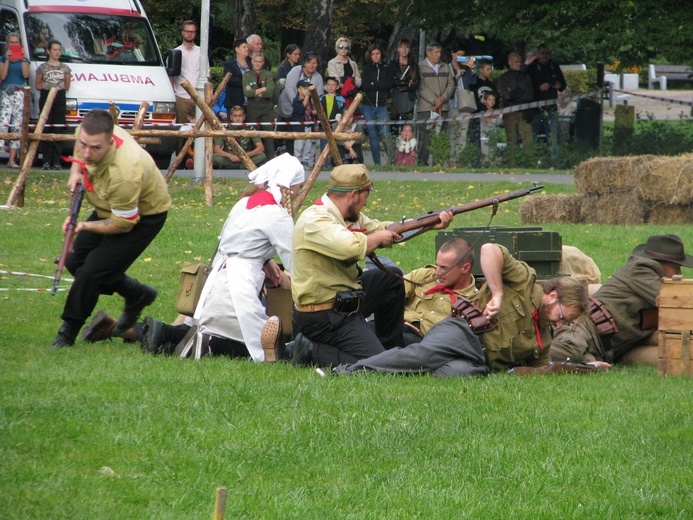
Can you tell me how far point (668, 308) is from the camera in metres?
Result: 8.27

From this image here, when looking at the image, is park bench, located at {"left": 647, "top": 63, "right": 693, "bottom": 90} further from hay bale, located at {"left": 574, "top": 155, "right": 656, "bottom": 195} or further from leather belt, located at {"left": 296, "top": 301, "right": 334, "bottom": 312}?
leather belt, located at {"left": 296, "top": 301, "right": 334, "bottom": 312}

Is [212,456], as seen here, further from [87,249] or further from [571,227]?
[571,227]

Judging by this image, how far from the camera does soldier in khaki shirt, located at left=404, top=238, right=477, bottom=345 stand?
8602 millimetres

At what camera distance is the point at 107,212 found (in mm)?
8578

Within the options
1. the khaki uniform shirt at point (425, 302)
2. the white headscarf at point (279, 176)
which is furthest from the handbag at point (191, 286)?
the khaki uniform shirt at point (425, 302)

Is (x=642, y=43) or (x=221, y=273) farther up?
(x=642, y=43)

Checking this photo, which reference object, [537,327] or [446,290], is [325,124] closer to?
[446,290]

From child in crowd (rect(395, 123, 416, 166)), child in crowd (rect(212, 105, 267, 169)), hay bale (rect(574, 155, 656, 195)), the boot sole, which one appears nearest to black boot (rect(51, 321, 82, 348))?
the boot sole

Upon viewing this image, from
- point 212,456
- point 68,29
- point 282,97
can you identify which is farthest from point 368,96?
point 212,456

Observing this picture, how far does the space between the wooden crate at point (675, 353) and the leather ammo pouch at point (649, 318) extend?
37.3 inches

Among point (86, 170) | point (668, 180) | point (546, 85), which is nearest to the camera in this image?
point (86, 170)

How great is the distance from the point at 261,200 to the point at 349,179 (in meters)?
1.00

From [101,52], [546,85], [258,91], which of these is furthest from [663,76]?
[101,52]

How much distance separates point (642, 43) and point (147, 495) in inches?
772
